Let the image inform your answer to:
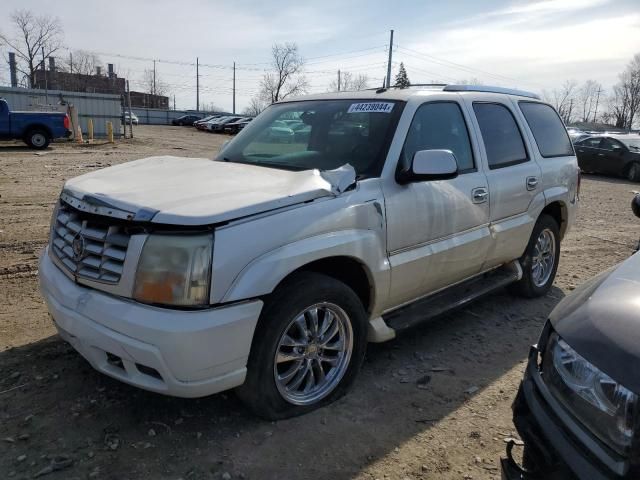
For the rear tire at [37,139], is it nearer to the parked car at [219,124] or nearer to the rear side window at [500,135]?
the rear side window at [500,135]

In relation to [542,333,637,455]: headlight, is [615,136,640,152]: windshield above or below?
above

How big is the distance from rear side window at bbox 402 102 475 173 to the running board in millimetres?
966

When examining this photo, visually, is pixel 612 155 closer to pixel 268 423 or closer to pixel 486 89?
pixel 486 89

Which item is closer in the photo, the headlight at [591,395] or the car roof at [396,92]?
the headlight at [591,395]

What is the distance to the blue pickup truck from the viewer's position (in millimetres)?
18641

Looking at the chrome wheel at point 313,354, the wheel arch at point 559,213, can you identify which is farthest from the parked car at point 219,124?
the chrome wheel at point 313,354

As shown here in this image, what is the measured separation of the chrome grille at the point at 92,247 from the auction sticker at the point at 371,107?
74.0 inches

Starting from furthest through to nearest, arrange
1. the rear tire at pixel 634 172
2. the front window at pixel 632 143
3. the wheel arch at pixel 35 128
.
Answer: the wheel arch at pixel 35 128
the front window at pixel 632 143
the rear tire at pixel 634 172

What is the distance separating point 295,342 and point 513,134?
2.87 meters

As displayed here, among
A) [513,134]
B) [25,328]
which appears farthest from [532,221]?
[25,328]

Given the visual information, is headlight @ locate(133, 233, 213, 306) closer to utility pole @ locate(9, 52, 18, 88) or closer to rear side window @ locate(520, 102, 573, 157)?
rear side window @ locate(520, 102, 573, 157)

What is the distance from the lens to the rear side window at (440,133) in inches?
136

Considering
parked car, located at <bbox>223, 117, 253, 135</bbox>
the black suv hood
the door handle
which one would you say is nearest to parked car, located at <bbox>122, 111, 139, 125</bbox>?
parked car, located at <bbox>223, 117, 253, 135</bbox>

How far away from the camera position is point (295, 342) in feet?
9.34
